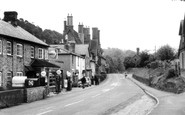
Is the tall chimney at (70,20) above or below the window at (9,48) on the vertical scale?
above

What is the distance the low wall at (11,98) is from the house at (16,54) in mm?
4804

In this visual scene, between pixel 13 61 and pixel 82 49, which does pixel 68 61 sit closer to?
pixel 82 49

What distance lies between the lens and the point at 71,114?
1573 cm

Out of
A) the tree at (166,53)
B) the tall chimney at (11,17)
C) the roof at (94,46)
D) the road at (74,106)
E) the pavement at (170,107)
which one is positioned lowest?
the road at (74,106)

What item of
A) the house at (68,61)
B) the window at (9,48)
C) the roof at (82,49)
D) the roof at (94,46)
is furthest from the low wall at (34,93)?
the roof at (94,46)

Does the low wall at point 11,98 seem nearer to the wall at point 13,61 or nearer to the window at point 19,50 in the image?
the wall at point 13,61

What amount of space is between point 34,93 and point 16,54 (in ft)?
25.6

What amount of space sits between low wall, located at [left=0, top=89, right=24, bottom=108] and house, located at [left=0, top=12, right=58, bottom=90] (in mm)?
4804

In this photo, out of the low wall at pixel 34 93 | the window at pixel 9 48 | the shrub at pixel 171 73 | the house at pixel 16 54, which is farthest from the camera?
the shrub at pixel 171 73

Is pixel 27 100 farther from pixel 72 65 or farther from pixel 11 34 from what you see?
pixel 72 65

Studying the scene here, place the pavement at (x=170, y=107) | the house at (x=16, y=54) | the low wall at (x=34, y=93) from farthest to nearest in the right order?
the house at (x=16, y=54)
the low wall at (x=34, y=93)
the pavement at (x=170, y=107)

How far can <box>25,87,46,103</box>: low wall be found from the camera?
82.8ft

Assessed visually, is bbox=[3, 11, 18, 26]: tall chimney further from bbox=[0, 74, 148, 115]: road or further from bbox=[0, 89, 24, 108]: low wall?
bbox=[0, 89, 24, 108]: low wall

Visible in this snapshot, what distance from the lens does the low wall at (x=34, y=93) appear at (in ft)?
82.8
